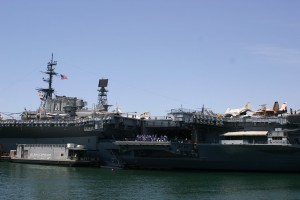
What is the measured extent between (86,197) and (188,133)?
792 inches

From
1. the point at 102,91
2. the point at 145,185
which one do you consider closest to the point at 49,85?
the point at 102,91

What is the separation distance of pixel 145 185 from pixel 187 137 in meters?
15.3

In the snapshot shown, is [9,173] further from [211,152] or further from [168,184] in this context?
[211,152]

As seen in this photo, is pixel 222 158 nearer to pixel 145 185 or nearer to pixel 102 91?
pixel 145 185

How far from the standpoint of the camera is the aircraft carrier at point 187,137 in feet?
115

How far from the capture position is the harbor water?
23.7m

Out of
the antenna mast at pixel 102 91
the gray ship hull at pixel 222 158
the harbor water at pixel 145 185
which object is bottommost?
the harbor water at pixel 145 185

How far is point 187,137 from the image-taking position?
137 feet

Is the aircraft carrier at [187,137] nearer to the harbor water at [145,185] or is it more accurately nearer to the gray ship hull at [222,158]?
the gray ship hull at [222,158]

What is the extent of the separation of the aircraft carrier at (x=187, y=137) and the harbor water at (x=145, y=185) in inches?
63.5

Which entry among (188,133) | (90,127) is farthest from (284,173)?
(90,127)

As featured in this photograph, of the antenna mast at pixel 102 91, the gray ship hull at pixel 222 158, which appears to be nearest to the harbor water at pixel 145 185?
the gray ship hull at pixel 222 158

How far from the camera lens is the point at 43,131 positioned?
45125mm

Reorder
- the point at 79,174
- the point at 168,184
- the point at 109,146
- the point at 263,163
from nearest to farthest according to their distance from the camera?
the point at 168,184
the point at 79,174
the point at 263,163
the point at 109,146
